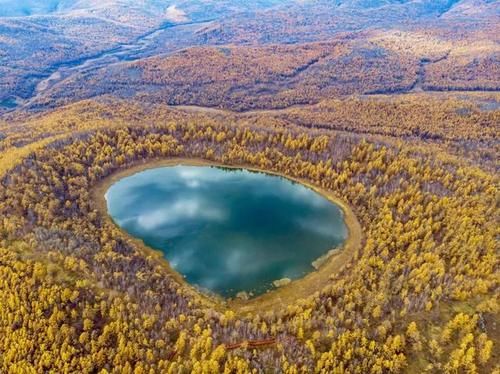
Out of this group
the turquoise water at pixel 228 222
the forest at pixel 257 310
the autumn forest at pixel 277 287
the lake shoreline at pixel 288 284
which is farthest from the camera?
the turquoise water at pixel 228 222

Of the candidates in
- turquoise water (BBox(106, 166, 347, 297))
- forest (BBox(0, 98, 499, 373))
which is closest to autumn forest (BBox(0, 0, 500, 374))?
forest (BBox(0, 98, 499, 373))

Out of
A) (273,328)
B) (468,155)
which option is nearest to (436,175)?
(468,155)

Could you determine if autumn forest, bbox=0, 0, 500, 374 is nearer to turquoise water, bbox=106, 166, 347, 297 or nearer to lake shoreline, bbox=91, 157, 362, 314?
lake shoreline, bbox=91, 157, 362, 314

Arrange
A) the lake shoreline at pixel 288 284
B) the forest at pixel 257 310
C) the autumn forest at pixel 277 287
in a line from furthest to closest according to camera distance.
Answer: the lake shoreline at pixel 288 284 → the autumn forest at pixel 277 287 → the forest at pixel 257 310

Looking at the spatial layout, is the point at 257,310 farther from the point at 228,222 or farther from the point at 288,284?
the point at 228,222

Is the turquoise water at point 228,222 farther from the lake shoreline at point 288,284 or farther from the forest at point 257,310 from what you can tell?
the forest at point 257,310

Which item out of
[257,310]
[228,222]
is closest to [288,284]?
[257,310]

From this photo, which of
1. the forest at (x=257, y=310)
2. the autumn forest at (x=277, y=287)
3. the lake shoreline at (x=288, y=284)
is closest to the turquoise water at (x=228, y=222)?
the lake shoreline at (x=288, y=284)
